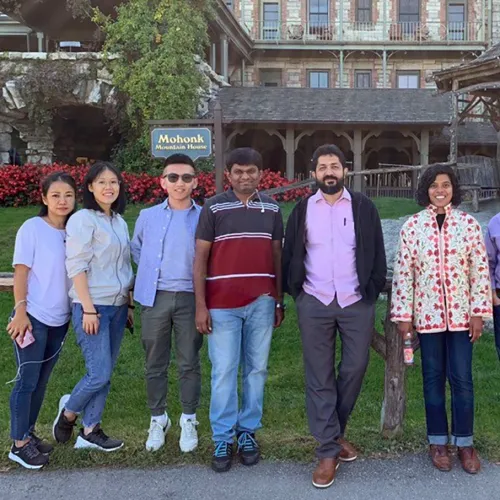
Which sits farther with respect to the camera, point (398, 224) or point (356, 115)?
point (356, 115)

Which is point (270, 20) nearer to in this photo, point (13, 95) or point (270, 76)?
point (270, 76)

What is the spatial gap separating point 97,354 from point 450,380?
1.94 m

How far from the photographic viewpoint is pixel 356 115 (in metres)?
17.0

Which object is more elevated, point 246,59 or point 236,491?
point 246,59

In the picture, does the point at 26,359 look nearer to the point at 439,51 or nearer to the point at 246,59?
the point at 246,59

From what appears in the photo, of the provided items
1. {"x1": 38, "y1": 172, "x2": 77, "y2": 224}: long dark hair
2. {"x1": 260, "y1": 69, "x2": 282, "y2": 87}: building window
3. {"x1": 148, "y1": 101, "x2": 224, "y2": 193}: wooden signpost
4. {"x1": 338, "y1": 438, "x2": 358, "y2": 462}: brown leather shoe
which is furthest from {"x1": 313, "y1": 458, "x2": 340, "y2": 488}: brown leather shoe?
{"x1": 260, "y1": 69, "x2": 282, "y2": 87}: building window

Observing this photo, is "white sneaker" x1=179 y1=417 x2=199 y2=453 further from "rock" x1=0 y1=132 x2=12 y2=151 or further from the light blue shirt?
"rock" x1=0 y1=132 x2=12 y2=151

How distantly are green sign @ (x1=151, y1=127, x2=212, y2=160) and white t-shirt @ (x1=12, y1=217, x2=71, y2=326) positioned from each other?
268 centimetres

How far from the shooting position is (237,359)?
324 centimetres

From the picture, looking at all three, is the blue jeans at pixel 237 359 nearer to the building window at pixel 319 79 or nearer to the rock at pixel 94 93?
the rock at pixel 94 93

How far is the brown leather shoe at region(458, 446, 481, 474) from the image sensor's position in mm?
3144

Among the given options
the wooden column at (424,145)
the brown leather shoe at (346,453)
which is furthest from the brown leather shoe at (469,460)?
the wooden column at (424,145)

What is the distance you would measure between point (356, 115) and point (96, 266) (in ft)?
48.8

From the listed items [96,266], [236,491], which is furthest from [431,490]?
[96,266]
